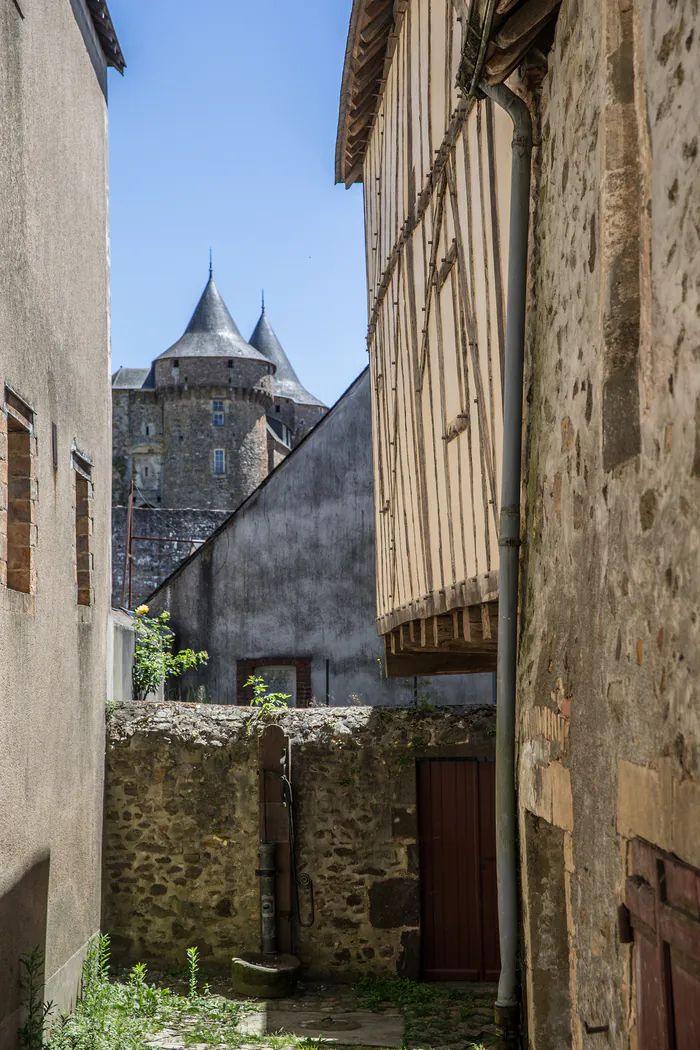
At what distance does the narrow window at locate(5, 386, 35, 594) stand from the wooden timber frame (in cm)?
216

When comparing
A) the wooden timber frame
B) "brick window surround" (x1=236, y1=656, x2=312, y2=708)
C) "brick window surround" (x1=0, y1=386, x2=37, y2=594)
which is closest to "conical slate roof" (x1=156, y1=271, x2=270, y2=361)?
"brick window surround" (x1=236, y1=656, x2=312, y2=708)

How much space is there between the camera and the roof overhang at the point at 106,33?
7387 millimetres

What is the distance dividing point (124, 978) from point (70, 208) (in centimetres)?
537

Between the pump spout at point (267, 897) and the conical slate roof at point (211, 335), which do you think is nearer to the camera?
the pump spout at point (267, 897)

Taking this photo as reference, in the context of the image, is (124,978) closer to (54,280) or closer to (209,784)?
(209,784)

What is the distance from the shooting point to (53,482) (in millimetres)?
6266

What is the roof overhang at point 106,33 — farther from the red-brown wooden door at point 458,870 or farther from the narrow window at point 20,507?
the red-brown wooden door at point 458,870

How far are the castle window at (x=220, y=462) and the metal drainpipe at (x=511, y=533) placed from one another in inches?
1480

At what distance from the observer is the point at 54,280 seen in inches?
246

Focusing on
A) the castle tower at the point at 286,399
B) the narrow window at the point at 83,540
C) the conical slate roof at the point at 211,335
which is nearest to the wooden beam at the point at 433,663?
the narrow window at the point at 83,540

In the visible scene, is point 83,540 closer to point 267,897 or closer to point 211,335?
point 267,897

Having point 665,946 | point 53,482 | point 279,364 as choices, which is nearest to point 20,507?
point 53,482

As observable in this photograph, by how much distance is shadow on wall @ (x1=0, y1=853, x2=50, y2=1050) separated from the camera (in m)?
5.18

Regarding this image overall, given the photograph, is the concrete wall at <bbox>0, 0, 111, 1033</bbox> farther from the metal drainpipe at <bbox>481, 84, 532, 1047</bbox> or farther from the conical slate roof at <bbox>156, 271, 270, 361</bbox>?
the conical slate roof at <bbox>156, 271, 270, 361</bbox>
